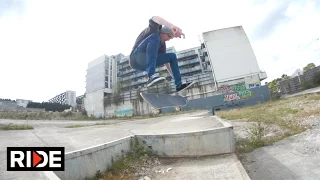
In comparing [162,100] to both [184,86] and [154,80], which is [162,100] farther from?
[154,80]

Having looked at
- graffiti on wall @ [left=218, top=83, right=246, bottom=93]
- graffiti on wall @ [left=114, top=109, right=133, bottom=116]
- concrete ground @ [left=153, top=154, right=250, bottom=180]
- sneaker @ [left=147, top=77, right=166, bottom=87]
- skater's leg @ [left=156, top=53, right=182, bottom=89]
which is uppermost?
graffiti on wall @ [left=218, top=83, right=246, bottom=93]

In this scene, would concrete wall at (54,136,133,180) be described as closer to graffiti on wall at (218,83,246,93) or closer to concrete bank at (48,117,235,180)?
concrete bank at (48,117,235,180)

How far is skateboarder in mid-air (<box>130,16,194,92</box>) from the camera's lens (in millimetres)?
3666

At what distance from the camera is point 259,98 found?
29.2m

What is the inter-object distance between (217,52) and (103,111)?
27.0 m

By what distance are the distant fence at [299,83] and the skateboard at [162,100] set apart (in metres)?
36.2

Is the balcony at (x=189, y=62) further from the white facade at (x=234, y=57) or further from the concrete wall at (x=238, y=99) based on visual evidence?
the concrete wall at (x=238, y=99)

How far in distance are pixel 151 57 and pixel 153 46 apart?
0.19m

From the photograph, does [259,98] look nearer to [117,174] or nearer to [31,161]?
[117,174]

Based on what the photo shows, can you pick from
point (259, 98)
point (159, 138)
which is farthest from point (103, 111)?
point (159, 138)

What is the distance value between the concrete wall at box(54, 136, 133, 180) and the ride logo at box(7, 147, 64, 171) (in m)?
0.66

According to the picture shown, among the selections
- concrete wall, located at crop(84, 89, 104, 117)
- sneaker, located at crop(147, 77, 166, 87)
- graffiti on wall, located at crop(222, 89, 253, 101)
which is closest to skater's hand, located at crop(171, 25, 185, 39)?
sneaker, located at crop(147, 77, 166, 87)

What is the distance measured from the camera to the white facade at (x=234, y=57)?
37.9 metres

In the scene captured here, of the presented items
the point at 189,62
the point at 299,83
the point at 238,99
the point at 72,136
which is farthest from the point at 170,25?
the point at 189,62
